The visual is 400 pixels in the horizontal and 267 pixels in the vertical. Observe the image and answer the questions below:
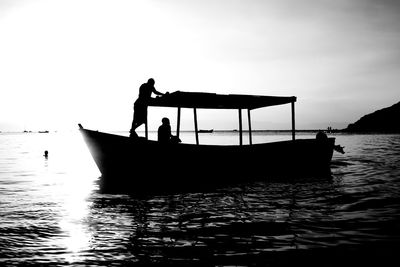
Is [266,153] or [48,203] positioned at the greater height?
[266,153]

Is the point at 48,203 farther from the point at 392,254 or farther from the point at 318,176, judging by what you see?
the point at 318,176

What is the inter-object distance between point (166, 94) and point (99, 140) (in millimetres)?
2937

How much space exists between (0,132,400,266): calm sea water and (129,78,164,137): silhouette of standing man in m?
3.11

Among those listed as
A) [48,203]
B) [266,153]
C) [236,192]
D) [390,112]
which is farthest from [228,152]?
[390,112]

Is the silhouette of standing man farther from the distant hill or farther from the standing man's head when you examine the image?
the distant hill

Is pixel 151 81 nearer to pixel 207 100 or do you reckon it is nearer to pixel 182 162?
pixel 207 100

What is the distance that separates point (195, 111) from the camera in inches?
575

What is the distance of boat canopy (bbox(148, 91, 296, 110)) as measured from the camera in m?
12.5

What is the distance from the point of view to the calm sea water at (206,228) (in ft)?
15.5

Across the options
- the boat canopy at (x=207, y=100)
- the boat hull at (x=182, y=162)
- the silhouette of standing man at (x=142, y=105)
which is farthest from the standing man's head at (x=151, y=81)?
the boat hull at (x=182, y=162)

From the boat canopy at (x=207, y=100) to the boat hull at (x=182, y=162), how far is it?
182 centimetres

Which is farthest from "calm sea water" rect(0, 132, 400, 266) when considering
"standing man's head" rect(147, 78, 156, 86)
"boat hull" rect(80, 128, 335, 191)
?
"standing man's head" rect(147, 78, 156, 86)

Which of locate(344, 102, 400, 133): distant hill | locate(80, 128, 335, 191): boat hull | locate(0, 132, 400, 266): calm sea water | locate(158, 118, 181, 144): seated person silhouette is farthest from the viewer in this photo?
locate(344, 102, 400, 133): distant hill

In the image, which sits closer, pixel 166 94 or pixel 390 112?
pixel 166 94
